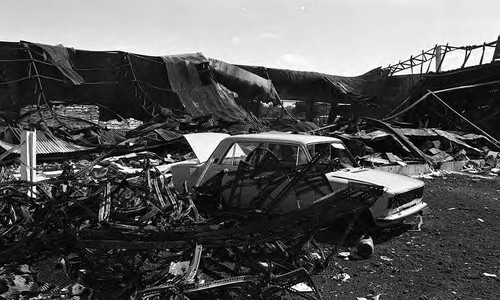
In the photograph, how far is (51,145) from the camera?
10.1 metres

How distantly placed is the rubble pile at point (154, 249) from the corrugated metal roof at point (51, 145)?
6152 millimetres

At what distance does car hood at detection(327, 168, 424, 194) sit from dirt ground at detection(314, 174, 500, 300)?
0.74m

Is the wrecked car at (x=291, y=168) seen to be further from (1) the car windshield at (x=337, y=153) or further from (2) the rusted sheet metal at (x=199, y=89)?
(2) the rusted sheet metal at (x=199, y=89)

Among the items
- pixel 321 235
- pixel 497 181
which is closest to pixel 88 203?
pixel 321 235

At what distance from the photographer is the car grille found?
5.33m


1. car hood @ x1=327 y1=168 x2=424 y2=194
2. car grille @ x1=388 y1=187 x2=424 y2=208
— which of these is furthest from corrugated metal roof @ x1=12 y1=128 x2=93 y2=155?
car grille @ x1=388 y1=187 x2=424 y2=208

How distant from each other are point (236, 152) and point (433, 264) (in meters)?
2.95

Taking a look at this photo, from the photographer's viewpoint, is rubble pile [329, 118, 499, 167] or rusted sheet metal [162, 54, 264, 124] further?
rusted sheet metal [162, 54, 264, 124]

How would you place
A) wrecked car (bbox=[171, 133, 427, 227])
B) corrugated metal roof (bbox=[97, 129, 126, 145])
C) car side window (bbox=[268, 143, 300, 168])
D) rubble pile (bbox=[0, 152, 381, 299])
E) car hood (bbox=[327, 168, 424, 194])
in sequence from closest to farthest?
1. rubble pile (bbox=[0, 152, 381, 299])
2. wrecked car (bbox=[171, 133, 427, 227])
3. car hood (bbox=[327, 168, 424, 194])
4. car side window (bbox=[268, 143, 300, 168])
5. corrugated metal roof (bbox=[97, 129, 126, 145])

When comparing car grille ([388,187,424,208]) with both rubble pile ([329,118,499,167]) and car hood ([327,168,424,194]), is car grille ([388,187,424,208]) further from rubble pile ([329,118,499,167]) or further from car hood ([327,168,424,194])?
rubble pile ([329,118,499,167])

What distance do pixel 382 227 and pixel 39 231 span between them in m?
4.01

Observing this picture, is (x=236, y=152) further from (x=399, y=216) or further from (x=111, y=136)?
(x=111, y=136)

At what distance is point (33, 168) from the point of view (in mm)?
6027

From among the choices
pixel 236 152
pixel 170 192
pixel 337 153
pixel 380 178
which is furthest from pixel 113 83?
pixel 380 178
